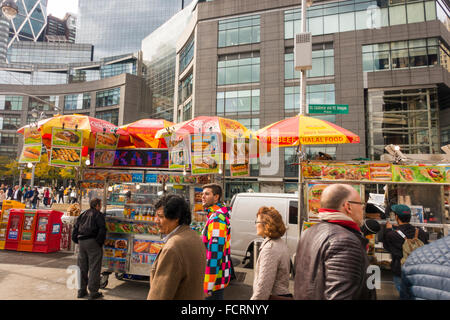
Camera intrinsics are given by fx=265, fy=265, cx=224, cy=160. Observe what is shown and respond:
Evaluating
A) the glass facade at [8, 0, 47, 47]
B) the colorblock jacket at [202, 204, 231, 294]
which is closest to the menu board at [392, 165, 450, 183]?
the colorblock jacket at [202, 204, 231, 294]

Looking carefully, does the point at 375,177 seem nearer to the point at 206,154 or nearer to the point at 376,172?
the point at 376,172

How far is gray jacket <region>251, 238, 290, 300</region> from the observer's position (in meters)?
2.71

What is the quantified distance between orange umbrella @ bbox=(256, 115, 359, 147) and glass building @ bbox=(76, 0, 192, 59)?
10133cm

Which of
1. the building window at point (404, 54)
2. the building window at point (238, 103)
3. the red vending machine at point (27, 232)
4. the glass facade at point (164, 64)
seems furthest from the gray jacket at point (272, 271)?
the glass facade at point (164, 64)

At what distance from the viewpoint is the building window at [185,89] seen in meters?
38.5

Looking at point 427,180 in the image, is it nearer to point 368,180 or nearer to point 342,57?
point 368,180

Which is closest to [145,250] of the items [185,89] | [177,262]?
[177,262]

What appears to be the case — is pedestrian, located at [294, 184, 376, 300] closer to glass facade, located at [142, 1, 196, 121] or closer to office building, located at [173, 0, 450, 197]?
office building, located at [173, 0, 450, 197]

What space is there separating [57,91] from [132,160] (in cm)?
7472

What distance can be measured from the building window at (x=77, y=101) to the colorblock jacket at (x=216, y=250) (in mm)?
68897

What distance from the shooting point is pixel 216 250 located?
12.7ft

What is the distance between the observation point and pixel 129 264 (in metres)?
6.20

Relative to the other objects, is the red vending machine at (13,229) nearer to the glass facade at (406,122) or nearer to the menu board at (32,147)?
the menu board at (32,147)
